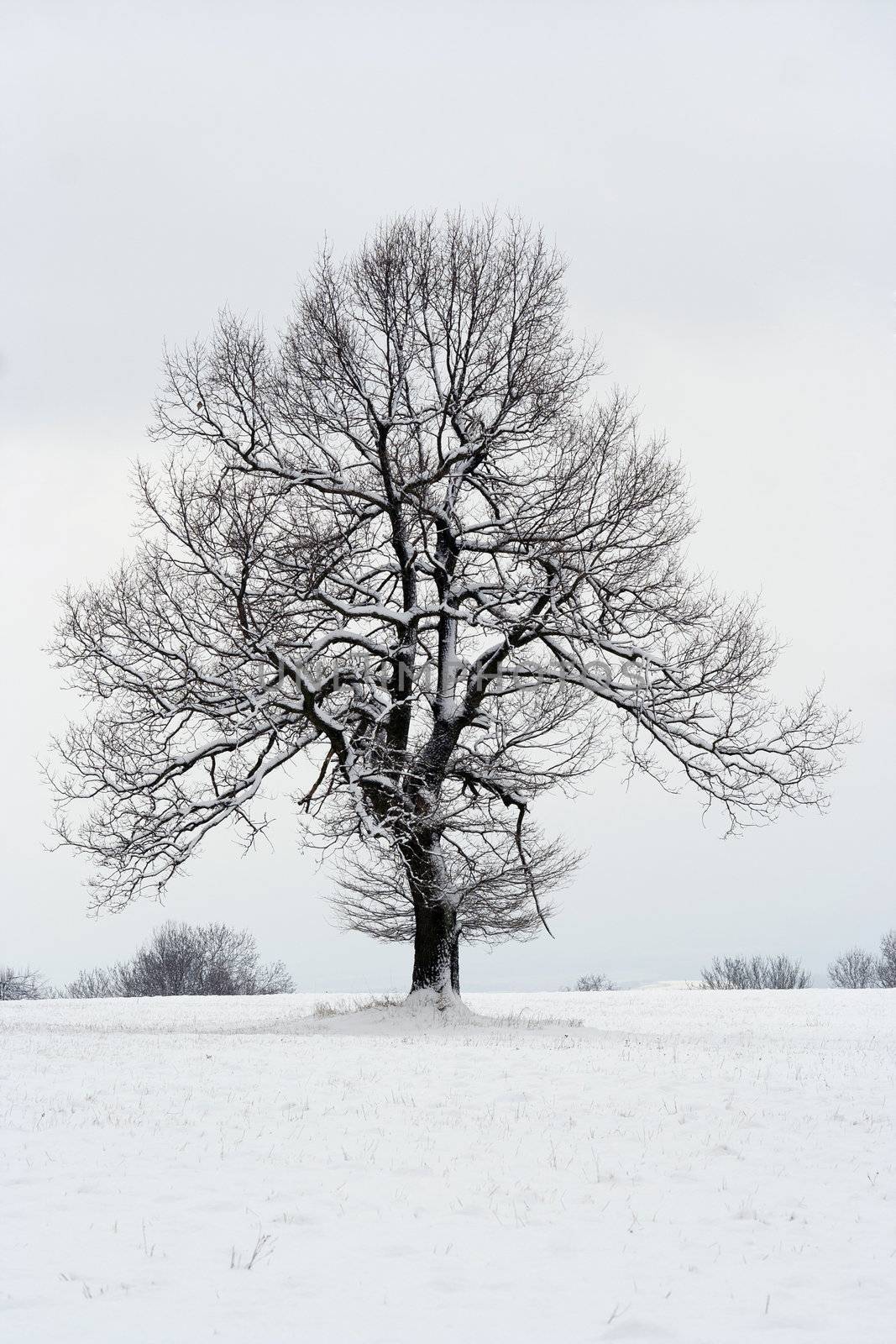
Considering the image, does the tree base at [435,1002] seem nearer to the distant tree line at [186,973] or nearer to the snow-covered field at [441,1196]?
the snow-covered field at [441,1196]

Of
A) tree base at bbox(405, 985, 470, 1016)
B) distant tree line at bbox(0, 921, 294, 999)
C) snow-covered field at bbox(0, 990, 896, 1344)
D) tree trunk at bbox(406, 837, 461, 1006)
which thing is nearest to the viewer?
snow-covered field at bbox(0, 990, 896, 1344)

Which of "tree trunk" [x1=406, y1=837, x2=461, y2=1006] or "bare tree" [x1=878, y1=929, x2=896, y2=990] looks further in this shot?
"bare tree" [x1=878, y1=929, x2=896, y2=990]

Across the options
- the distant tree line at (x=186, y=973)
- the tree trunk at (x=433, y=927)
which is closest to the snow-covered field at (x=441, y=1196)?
the tree trunk at (x=433, y=927)

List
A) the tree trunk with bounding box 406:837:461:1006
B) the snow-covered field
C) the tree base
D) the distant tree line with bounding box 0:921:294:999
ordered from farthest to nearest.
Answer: the distant tree line with bounding box 0:921:294:999, the tree trunk with bounding box 406:837:461:1006, the tree base, the snow-covered field

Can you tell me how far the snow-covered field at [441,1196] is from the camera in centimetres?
548

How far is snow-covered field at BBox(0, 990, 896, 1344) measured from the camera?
18.0 feet

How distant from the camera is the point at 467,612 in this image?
734 inches

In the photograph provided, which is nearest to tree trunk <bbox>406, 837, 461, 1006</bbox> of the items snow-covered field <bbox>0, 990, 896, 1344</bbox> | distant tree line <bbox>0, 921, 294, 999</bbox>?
snow-covered field <bbox>0, 990, 896, 1344</bbox>

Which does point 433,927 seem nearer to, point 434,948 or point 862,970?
point 434,948

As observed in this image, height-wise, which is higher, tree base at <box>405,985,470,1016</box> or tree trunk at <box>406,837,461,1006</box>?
tree trunk at <box>406,837,461,1006</box>

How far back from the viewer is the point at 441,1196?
738cm

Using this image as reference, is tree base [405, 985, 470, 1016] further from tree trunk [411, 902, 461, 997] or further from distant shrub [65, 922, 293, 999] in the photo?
distant shrub [65, 922, 293, 999]

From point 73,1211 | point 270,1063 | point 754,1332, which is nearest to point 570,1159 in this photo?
point 754,1332

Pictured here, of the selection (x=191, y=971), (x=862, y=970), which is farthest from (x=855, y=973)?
(x=191, y=971)
